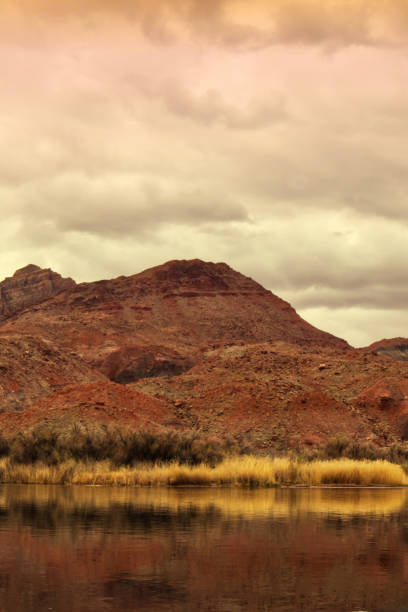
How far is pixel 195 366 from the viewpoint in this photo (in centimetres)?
8450

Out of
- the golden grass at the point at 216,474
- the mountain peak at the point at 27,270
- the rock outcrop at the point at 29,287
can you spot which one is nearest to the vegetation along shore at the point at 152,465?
the golden grass at the point at 216,474

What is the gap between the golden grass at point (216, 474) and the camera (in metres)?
30.3

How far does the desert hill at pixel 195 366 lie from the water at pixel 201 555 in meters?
32.9

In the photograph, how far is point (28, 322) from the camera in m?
122

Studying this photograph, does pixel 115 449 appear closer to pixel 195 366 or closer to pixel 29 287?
pixel 195 366

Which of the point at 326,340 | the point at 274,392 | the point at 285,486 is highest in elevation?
the point at 326,340

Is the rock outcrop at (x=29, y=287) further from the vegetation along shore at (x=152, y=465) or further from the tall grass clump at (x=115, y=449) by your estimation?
the vegetation along shore at (x=152, y=465)

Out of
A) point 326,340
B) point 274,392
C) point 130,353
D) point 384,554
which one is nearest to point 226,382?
point 274,392

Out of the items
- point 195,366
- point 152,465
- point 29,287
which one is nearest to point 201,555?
point 152,465

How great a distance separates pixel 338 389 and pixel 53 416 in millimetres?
28432

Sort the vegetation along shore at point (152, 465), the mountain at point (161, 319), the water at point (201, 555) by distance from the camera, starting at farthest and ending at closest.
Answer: the mountain at point (161, 319)
the vegetation along shore at point (152, 465)
the water at point (201, 555)

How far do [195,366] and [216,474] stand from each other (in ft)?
176

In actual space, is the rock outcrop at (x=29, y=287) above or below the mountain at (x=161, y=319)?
above

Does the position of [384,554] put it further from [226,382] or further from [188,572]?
[226,382]
